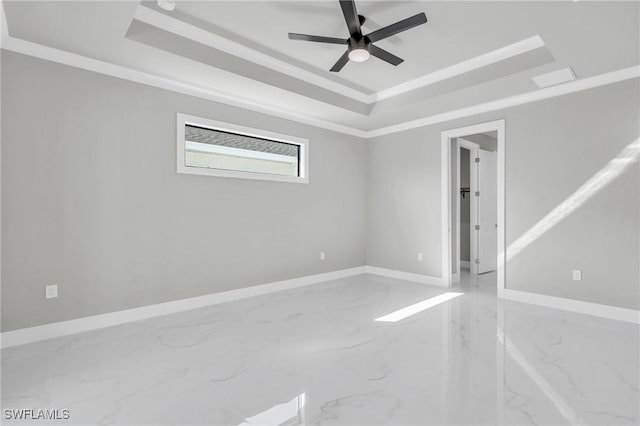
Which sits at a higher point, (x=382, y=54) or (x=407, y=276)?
(x=382, y=54)

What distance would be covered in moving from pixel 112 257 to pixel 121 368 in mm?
1275


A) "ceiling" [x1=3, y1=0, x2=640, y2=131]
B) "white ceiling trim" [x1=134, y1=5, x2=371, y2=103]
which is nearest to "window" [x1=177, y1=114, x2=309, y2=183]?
"ceiling" [x1=3, y1=0, x2=640, y2=131]

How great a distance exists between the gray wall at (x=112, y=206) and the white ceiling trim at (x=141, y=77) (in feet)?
0.21

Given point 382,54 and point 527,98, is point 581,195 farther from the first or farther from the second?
point 382,54

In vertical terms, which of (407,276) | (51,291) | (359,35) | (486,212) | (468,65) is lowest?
(407,276)

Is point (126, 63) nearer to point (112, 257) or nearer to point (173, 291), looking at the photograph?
point (112, 257)

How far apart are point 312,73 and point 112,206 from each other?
8.78ft

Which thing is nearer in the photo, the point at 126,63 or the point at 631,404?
the point at 631,404

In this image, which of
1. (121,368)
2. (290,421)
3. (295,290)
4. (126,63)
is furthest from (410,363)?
(126,63)

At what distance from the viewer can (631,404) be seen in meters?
1.98

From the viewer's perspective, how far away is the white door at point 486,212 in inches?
238

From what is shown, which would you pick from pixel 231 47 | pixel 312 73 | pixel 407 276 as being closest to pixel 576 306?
pixel 407 276

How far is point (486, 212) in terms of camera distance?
6.18 meters

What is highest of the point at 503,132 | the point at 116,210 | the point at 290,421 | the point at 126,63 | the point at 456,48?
the point at 456,48
